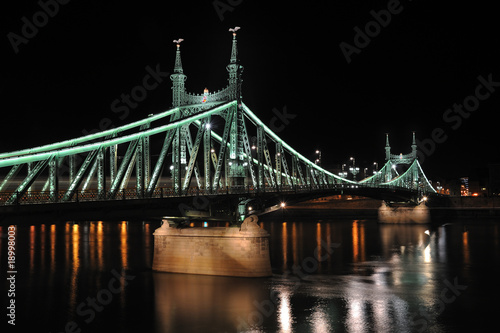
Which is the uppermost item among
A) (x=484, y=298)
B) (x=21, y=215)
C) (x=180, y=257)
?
(x=21, y=215)

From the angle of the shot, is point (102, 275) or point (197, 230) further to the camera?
point (102, 275)

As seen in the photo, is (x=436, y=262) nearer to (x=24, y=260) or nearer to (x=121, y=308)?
(x=121, y=308)

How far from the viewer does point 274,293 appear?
28.0m

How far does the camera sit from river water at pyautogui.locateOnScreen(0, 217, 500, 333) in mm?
23141

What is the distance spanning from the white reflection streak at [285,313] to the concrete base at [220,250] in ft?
10.2

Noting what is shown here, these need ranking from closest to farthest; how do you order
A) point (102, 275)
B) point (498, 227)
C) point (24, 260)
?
point (102, 275)
point (24, 260)
point (498, 227)

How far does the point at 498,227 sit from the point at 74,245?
54.2 meters

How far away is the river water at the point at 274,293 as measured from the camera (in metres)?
23.1

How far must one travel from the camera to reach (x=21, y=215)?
Result: 67.3 ft

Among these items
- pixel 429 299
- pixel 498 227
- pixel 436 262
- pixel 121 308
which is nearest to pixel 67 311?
pixel 121 308
